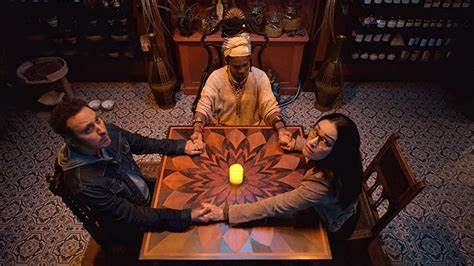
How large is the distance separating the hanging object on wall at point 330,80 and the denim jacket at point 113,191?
259cm

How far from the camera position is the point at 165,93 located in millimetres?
3883

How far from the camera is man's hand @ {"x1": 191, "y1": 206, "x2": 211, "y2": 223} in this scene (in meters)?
1.77

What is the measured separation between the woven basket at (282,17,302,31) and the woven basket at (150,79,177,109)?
149 centimetres

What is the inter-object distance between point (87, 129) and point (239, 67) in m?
1.18

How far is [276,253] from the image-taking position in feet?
5.50

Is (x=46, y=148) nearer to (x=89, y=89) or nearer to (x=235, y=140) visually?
(x=89, y=89)

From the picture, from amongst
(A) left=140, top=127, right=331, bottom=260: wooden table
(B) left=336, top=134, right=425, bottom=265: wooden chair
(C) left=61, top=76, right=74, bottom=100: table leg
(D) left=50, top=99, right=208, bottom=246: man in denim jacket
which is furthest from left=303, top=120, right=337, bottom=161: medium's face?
(C) left=61, top=76, right=74, bottom=100: table leg

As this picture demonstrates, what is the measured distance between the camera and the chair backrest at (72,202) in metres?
1.66

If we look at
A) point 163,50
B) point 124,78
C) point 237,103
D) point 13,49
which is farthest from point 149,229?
point 13,49

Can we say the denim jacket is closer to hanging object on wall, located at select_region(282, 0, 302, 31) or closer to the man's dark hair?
the man's dark hair

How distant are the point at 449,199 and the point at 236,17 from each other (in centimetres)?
281

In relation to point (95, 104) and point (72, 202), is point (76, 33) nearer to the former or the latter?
point (95, 104)

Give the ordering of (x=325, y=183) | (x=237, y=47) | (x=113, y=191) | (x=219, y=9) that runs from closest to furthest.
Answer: (x=325, y=183)
(x=113, y=191)
(x=237, y=47)
(x=219, y=9)

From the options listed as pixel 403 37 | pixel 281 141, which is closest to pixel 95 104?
pixel 281 141
